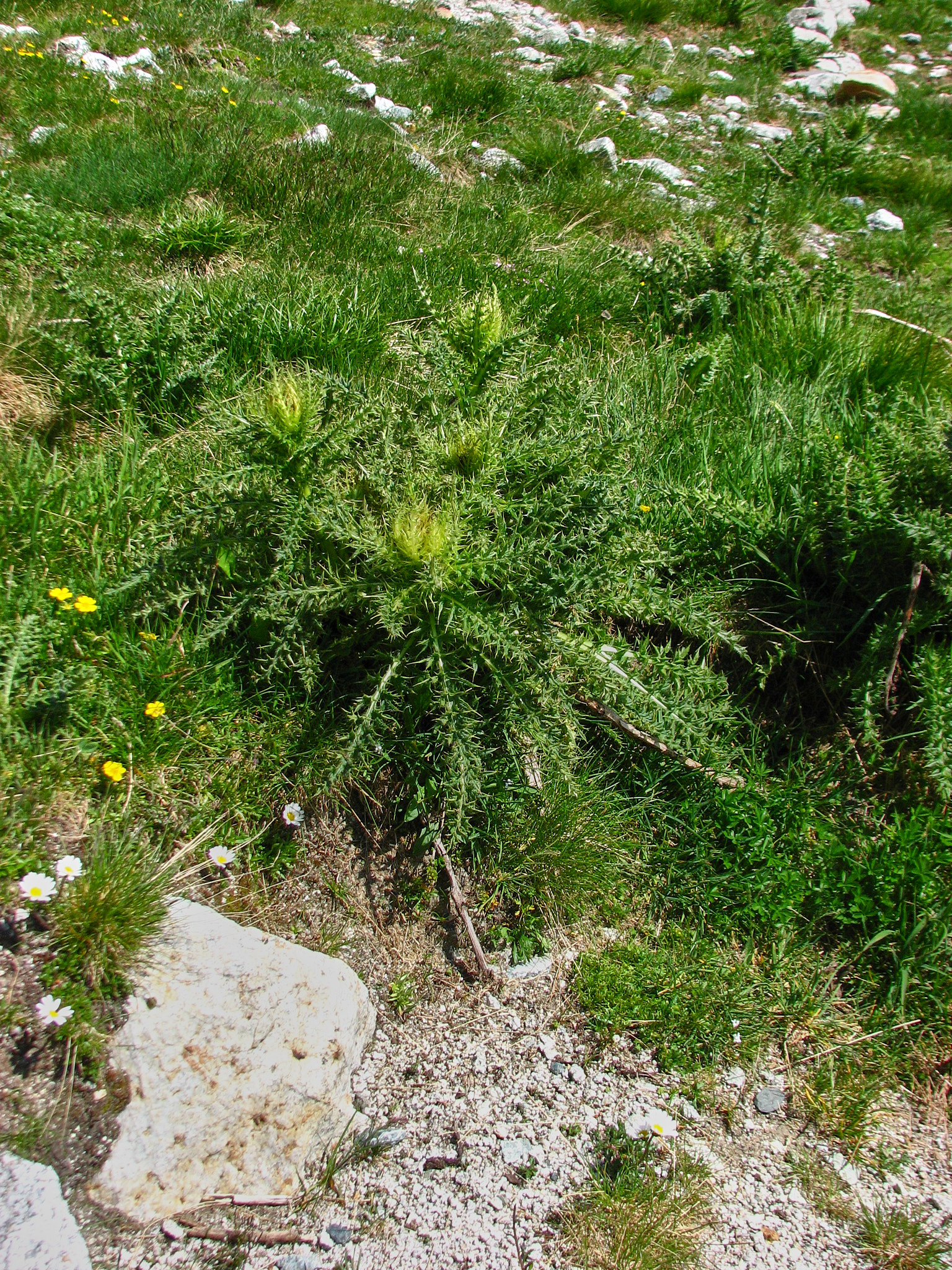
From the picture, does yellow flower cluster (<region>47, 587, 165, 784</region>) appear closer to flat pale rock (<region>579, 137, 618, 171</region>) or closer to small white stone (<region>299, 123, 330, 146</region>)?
small white stone (<region>299, 123, 330, 146</region>)

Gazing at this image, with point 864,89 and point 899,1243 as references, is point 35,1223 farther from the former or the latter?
point 864,89

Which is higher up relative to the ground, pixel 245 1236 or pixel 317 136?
pixel 317 136

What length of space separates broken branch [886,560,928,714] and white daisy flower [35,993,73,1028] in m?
2.62

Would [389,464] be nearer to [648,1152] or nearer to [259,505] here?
[259,505]

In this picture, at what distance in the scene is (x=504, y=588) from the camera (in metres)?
2.61

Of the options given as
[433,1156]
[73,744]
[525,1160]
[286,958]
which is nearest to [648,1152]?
[525,1160]

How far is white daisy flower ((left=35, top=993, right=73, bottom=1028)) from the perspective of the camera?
79.1 inches

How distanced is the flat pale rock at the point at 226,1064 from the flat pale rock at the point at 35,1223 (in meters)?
0.10

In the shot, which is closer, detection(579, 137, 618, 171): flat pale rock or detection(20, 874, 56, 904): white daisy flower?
detection(20, 874, 56, 904): white daisy flower

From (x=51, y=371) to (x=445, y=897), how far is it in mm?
2400

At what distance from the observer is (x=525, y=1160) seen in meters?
2.24

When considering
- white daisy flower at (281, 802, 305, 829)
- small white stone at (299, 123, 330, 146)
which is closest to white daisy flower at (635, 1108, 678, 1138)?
white daisy flower at (281, 802, 305, 829)

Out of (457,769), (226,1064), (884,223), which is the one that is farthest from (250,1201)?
(884,223)

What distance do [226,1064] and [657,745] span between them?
1.59 m
